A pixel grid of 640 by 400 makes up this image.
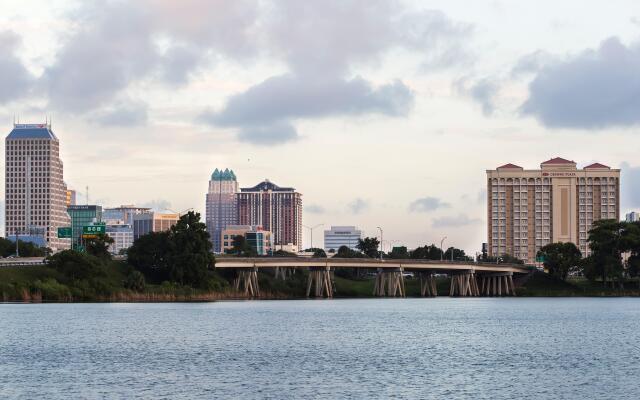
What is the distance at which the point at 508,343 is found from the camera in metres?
115

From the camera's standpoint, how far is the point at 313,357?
97.2 meters

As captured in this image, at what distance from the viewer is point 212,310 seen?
18000 centimetres

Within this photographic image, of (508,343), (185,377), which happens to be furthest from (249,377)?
(508,343)

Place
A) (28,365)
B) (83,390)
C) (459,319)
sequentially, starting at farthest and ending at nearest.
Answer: (459,319) → (28,365) → (83,390)

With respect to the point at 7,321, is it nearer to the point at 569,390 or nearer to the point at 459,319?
the point at 459,319

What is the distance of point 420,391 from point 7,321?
82124mm

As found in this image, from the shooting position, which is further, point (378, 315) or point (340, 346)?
point (378, 315)

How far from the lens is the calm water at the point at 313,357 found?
247ft

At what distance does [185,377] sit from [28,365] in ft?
49.8

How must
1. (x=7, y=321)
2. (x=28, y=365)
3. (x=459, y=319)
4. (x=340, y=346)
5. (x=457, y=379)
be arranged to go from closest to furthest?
(x=457, y=379) < (x=28, y=365) < (x=340, y=346) < (x=7, y=321) < (x=459, y=319)

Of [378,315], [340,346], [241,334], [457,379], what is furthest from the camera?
[378,315]

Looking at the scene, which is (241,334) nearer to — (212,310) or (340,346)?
(340,346)

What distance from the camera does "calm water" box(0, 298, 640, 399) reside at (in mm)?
75375

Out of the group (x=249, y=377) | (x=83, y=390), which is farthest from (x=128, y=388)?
(x=249, y=377)
